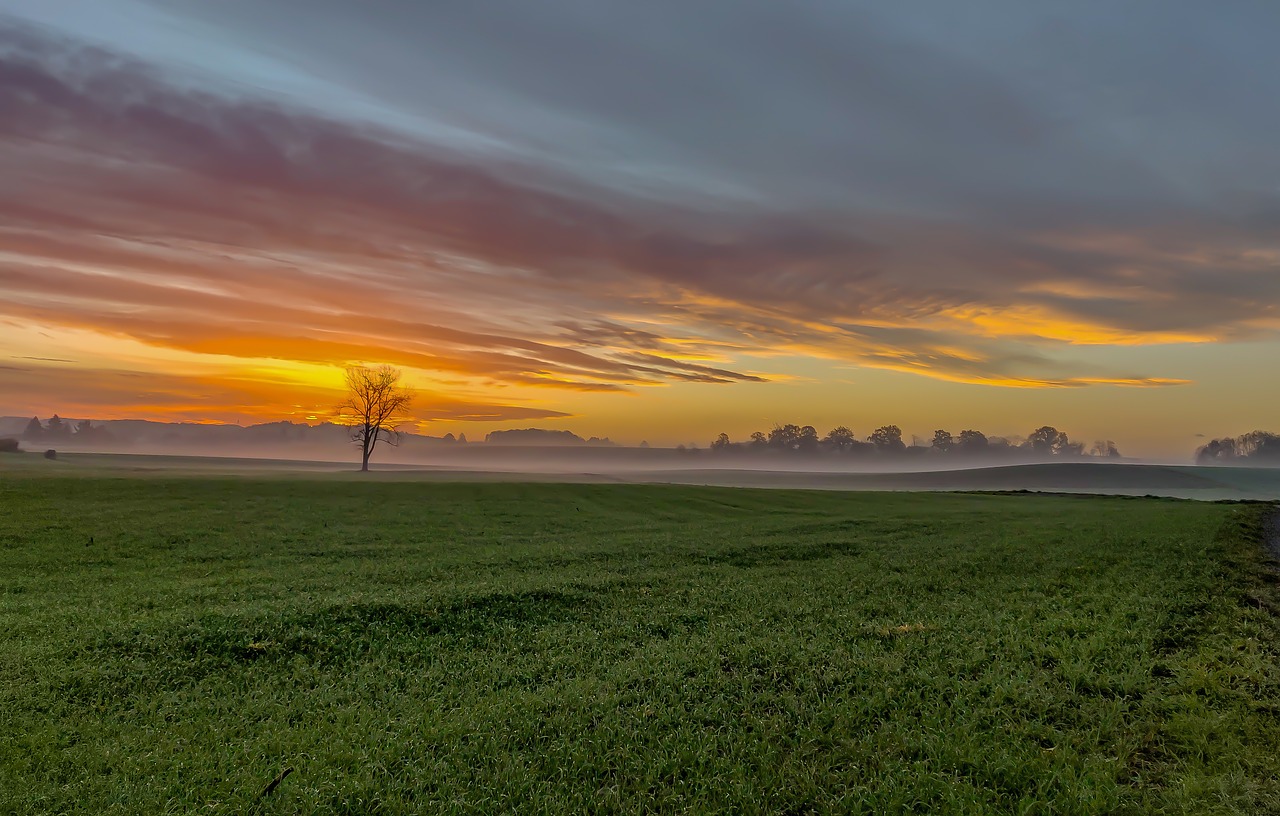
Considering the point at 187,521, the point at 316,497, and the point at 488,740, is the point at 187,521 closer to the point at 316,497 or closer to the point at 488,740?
the point at 316,497

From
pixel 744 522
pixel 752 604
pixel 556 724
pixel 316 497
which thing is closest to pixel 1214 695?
pixel 752 604

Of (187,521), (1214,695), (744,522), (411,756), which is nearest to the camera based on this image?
(411,756)

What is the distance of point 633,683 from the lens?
9.87m

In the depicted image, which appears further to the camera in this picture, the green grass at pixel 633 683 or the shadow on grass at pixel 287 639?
the shadow on grass at pixel 287 639

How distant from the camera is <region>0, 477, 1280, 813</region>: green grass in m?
7.06

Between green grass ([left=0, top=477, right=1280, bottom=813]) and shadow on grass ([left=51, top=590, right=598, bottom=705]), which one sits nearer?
green grass ([left=0, top=477, right=1280, bottom=813])

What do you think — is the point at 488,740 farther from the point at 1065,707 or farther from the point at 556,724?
the point at 1065,707

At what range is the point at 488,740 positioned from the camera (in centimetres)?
810

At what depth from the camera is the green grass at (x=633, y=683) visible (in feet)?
23.2

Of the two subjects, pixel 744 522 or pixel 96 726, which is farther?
pixel 744 522

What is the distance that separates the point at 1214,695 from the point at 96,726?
607 inches

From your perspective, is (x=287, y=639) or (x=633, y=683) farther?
(x=287, y=639)

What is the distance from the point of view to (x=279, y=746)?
815cm

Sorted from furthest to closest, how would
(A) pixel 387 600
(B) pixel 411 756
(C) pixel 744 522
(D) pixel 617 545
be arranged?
(C) pixel 744 522 < (D) pixel 617 545 < (A) pixel 387 600 < (B) pixel 411 756
